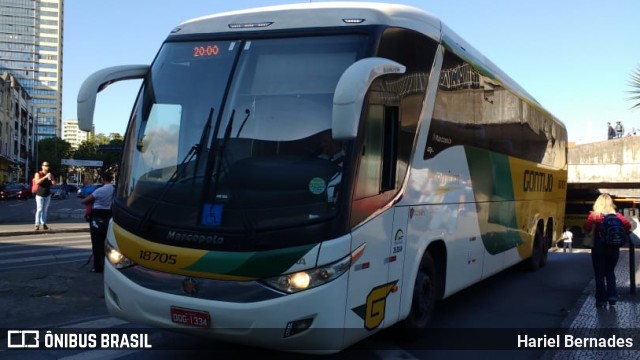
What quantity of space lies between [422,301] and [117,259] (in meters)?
3.10

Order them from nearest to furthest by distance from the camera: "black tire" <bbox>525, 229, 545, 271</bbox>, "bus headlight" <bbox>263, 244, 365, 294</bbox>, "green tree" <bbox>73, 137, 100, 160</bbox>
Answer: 1. "bus headlight" <bbox>263, 244, 365, 294</bbox>
2. "black tire" <bbox>525, 229, 545, 271</bbox>
3. "green tree" <bbox>73, 137, 100, 160</bbox>

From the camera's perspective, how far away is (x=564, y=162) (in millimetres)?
14922

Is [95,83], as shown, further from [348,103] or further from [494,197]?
[494,197]

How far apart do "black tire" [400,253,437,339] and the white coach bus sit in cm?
4

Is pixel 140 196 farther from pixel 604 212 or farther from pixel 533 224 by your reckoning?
pixel 533 224

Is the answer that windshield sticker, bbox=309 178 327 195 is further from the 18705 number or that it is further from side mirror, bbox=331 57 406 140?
the 18705 number

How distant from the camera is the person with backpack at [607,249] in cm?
784

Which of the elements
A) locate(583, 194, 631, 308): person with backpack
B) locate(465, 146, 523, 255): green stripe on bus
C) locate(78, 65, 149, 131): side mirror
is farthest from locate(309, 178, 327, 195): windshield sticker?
locate(583, 194, 631, 308): person with backpack

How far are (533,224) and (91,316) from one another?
8307 mm

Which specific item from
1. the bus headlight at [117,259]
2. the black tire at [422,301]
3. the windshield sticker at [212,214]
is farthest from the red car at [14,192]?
the windshield sticker at [212,214]

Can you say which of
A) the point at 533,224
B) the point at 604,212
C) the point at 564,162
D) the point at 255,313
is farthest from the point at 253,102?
the point at 564,162

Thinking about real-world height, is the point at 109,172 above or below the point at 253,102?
below

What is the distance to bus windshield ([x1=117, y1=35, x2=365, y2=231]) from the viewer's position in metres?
4.47
